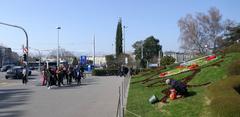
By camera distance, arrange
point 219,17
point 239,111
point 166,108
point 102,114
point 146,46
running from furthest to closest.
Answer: point 146,46 < point 219,17 < point 102,114 < point 166,108 < point 239,111

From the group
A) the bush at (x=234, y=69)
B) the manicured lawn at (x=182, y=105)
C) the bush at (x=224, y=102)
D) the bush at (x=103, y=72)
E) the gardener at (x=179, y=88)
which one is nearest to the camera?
the bush at (x=224, y=102)

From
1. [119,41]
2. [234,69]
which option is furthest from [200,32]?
[234,69]

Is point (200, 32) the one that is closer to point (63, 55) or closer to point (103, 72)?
point (103, 72)

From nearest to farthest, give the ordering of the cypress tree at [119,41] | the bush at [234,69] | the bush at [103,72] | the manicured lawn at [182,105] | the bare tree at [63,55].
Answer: the manicured lawn at [182,105]
the bush at [234,69]
the bush at [103,72]
the cypress tree at [119,41]
the bare tree at [63,55]

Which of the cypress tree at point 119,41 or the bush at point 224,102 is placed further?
the cypress tree at point 119,41

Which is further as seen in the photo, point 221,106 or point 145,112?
point 145,112

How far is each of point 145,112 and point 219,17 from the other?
227 ft

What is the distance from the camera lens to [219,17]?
8150 centimetres

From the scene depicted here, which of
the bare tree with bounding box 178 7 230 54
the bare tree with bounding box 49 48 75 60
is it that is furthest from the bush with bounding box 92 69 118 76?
the bare tree with bounding box 49 48 75 60

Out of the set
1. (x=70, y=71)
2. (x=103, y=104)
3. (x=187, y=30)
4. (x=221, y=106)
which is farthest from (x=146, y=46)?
(x=221, y=106)

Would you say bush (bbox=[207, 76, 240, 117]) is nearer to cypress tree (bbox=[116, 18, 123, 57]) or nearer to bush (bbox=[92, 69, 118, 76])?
bush (bbox=[92, 69, 118, 76])

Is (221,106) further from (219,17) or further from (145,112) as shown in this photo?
(219,17)

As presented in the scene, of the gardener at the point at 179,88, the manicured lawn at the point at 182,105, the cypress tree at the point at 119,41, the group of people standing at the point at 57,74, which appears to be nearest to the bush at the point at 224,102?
the manicured lawn at the point at 182,105

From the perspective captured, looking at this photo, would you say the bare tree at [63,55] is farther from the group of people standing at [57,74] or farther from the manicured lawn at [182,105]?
the manicured lawn at [182,105]
